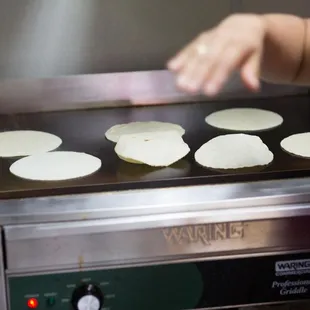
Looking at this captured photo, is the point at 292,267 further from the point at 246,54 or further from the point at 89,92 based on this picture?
the point at 89,92

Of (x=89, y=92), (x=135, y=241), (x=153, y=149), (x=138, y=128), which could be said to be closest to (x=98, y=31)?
(x=89, y=92)

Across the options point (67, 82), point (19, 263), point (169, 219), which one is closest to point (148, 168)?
point (169, 219)

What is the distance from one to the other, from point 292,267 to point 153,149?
238 millimetres

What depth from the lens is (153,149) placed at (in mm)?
941

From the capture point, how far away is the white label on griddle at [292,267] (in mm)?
870

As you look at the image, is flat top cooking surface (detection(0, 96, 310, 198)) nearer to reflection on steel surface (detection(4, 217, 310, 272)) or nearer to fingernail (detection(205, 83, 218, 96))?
reflection on steel surface (detection(4, 217, 310, 272))

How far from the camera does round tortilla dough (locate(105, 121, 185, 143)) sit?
1039 millimetres

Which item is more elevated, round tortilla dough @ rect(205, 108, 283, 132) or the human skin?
the human skin

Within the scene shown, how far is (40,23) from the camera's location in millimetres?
1196

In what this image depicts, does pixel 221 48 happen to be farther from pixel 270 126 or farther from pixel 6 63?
pixel 6 63

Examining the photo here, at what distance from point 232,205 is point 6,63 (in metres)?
0.55

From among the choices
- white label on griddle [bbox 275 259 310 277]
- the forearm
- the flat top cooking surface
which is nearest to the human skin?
the forearm

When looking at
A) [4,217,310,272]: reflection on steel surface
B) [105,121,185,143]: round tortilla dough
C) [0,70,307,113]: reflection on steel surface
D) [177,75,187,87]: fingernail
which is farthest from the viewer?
[0,70,307,113]: reflection on steel surface

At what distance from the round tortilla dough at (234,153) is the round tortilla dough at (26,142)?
22 cm
